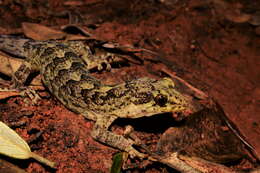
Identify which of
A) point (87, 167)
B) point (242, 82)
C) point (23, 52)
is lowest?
point (87, 167)

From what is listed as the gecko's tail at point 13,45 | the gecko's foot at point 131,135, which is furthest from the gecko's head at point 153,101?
the gecko's tail at point 13,45

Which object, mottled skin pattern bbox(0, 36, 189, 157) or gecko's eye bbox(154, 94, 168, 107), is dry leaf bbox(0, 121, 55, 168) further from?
gecko's eye bbox(154, 94, 168, 107)

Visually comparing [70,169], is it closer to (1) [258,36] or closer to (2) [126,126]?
(2) [126,126]

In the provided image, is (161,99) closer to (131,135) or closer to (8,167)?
(131,135)

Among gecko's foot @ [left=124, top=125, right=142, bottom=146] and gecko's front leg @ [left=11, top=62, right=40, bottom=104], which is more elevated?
gecko's front leg @ [left=11, top=62, right=40, bottom=104]

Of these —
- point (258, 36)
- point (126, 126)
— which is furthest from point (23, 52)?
point (258, 36)

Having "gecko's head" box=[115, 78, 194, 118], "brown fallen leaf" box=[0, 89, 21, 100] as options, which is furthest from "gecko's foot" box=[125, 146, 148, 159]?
"brown fallen leaf" box=[0, 89, 21, 100]

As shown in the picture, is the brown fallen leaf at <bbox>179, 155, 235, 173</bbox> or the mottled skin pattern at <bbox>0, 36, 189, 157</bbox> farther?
the mottled skin pattern at <bbox>0, 36, 189, 157</bbox>
